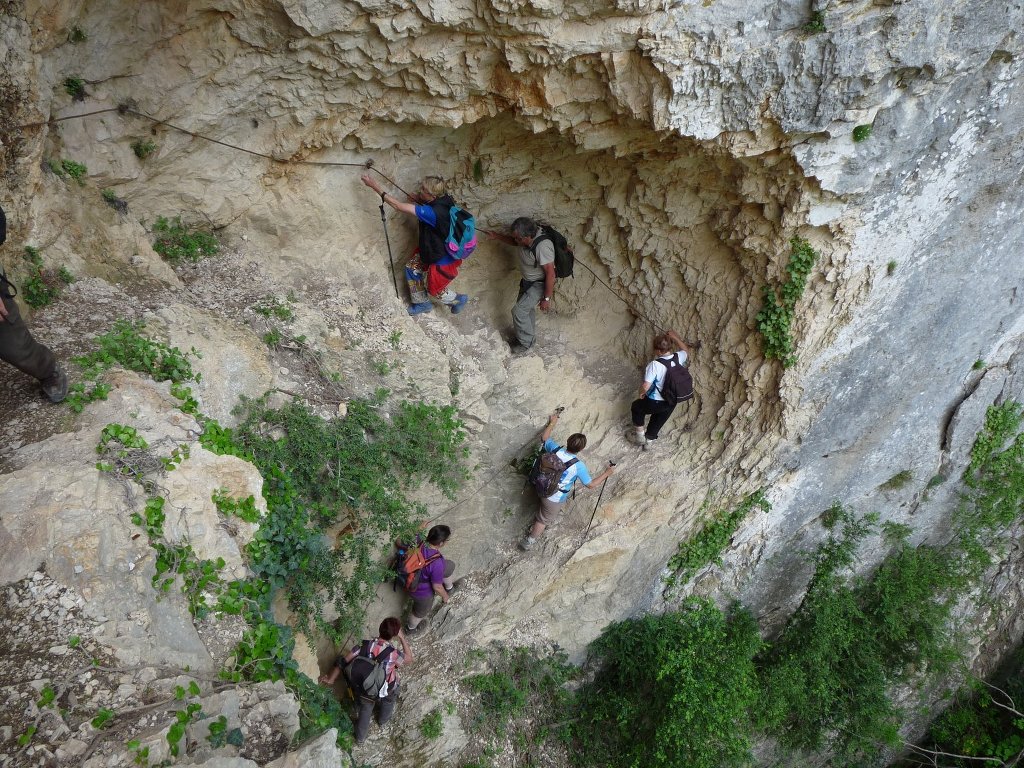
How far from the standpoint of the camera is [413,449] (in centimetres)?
552

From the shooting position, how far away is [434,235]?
5852 millimetres

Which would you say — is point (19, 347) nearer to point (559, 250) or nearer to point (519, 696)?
point (559, 250)

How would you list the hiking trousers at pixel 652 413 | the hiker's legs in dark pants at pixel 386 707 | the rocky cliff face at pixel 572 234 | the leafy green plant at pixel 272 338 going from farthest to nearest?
the hiking trousers at pixel 652 413 < the hiker's legs in dark pants at pixel 386 707 < the leafy green plant at pixel 272 338 < the rocky cliff face at pixel 572 234

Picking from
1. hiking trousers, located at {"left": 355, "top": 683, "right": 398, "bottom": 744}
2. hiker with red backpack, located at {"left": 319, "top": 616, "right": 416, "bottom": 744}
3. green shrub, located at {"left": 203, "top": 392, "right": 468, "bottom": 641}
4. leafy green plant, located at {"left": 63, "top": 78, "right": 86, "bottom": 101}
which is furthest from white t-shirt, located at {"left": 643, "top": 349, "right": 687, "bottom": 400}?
leafy green plant, located at {"left": 63, "top": 78, "right": 86, "bottom": 101}

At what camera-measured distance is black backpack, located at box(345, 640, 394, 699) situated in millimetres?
5277

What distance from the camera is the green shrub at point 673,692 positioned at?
5961 mm

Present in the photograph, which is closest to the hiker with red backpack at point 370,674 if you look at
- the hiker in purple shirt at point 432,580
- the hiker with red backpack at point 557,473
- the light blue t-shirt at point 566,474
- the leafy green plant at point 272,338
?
the hiker in purple shirt at point 432,580

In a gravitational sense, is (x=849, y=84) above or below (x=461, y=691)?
above

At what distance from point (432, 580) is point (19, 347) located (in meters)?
3.88

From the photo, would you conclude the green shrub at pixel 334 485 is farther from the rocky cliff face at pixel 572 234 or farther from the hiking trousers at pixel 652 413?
the hiking trousers at pixel 652 413

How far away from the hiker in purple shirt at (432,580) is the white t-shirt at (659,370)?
8.30 feet

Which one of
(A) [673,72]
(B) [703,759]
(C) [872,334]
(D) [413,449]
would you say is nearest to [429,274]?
(D) [413,449]

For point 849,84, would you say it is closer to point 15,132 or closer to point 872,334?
point 872,334

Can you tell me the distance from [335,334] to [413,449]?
1.31 meters
